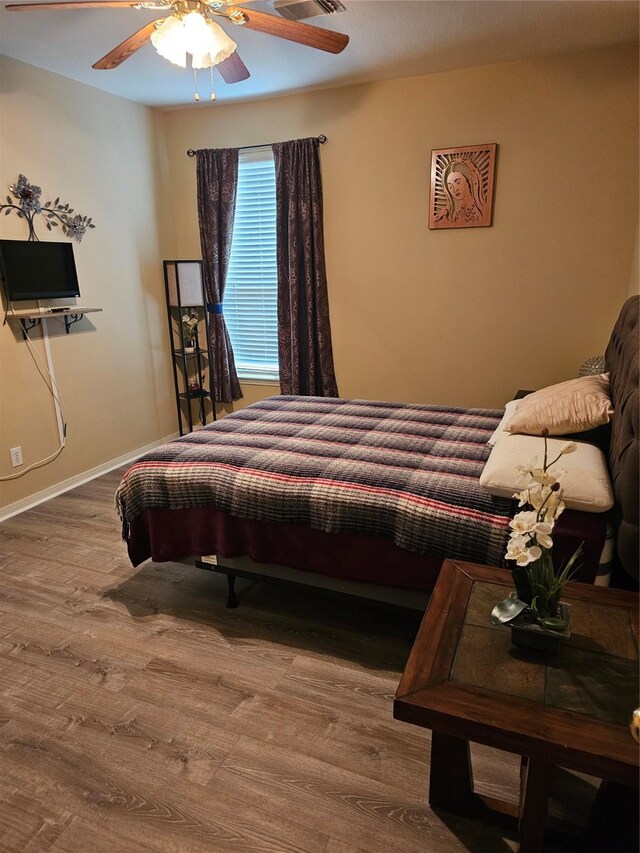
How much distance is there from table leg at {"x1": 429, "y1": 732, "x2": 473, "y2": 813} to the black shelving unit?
11.3ft

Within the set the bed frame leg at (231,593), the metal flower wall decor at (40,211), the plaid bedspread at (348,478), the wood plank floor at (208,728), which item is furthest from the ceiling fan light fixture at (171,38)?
the wood plank floor at (208,728)

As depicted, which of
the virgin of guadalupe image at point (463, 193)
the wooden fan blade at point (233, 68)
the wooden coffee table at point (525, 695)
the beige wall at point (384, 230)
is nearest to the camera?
the wooden coffee table at point (525, 695)

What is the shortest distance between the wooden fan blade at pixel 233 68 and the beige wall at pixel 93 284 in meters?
1.53

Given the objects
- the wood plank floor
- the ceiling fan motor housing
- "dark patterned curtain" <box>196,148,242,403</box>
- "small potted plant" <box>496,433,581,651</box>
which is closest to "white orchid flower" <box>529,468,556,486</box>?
"small potted plant" <box>496,433,581,651</box>

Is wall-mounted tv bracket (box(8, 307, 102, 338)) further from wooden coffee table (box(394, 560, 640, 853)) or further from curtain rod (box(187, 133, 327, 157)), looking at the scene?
wooden coffee table (box(394, 560, 640, 853))

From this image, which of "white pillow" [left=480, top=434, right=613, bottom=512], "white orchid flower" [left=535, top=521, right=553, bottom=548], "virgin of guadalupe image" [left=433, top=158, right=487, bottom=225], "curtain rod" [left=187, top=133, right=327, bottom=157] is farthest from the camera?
"curtain rod" [left=187, top=133, right=327, bottom=157]

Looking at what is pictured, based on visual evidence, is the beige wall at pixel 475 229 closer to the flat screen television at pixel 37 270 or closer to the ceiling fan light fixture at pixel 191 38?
the flat screen television at pixel 37 270

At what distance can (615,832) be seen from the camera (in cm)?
121

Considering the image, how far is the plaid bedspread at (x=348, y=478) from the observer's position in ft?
6.02

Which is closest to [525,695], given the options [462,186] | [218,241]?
[462,186]

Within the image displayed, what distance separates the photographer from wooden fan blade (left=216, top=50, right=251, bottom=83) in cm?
227

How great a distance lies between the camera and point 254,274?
4336 millimetres

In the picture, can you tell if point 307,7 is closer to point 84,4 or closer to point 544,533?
point 84,4

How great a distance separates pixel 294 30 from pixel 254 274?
93.7 inches
